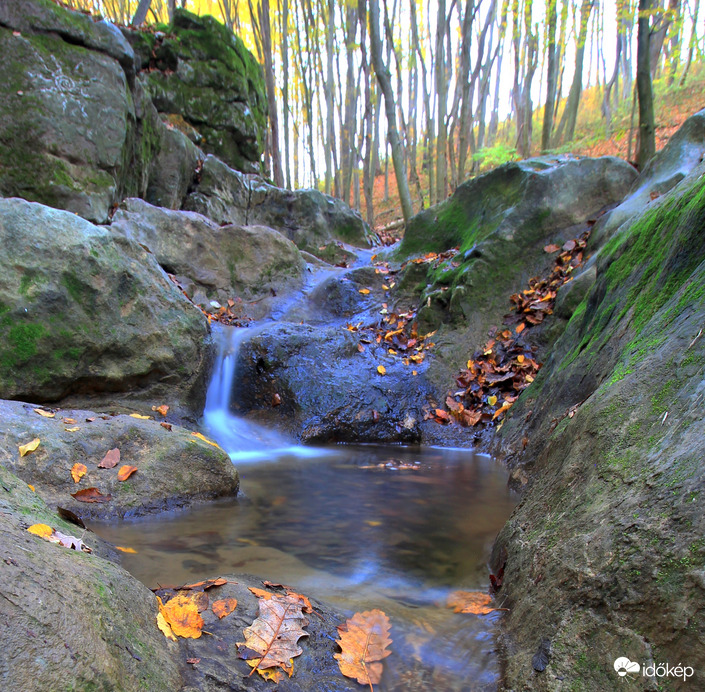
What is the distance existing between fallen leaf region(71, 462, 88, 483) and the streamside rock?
5.09 ft

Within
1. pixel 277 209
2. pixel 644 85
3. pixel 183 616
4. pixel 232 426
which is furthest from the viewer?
pixel 277 209

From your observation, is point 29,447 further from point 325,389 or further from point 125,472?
point 325,389

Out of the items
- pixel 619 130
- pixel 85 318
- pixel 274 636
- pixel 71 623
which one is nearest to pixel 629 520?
pixel 274 636

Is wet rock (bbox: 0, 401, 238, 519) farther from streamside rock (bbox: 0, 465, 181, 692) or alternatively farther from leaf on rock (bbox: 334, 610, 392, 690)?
leaf on rock (bbox: 334, 610, 392, 690)

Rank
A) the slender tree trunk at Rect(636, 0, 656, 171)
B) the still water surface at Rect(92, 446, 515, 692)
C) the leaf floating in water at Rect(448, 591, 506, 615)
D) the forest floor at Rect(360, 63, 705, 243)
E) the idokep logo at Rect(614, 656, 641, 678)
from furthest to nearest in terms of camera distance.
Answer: the forest floor at Rect(360, 63, 705, 243) → the slender tree trunk at Rect(636, 0, 656, 171) → the leaf floating in water at Rect(448, 591, 506, 615) → the still water surface at Rect(92, 446, 515, 692) → the idokep logo at Rect(614, 656, 641, 678)

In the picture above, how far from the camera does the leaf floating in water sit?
6.63 feet

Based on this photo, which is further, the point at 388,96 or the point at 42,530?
the point at 388,96

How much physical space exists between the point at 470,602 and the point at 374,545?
2.87 feet

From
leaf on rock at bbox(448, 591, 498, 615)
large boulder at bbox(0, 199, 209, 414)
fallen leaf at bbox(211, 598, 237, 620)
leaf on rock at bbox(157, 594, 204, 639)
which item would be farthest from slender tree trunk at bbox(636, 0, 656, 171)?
leaf on rock at bbox(157, 594, 204, 639)

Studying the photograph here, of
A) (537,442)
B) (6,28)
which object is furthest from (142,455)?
(6,28)

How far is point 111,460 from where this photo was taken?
3.19m

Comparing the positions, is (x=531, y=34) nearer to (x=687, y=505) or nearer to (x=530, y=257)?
(x=530, y=257)

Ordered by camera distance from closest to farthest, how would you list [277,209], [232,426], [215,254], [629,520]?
[629,520]
[232,426]
[215,254]
[277,209]

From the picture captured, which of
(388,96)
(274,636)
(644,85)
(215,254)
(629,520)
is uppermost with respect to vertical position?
(388,96)
